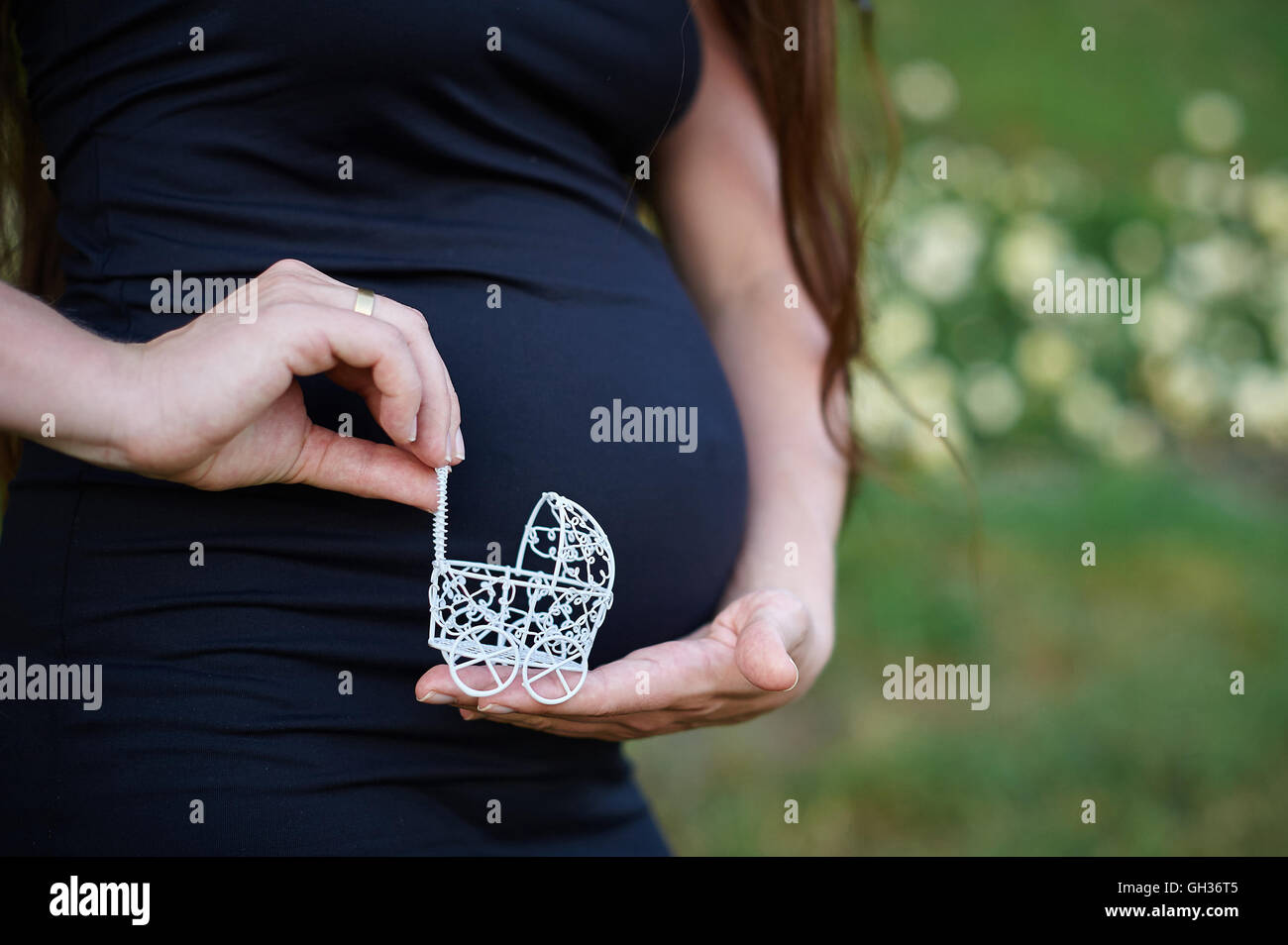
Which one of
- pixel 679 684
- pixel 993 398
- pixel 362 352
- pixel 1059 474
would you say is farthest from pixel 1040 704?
pixel 362 352

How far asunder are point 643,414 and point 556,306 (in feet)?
0.52

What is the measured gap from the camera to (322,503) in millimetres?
1084

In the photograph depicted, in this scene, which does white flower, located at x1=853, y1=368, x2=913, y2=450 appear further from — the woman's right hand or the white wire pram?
the woman's right hand

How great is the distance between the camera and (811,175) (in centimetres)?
158

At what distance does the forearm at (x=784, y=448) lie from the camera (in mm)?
1452

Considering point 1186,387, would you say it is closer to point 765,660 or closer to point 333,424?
point 765,660

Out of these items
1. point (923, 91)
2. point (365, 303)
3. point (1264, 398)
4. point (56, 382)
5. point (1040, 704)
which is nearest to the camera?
point (56, 382)

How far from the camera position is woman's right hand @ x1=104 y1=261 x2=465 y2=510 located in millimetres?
906

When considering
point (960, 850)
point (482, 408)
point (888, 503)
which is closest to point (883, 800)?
point (960, 850)

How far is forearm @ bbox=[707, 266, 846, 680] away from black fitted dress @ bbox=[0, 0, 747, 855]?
7.8 inches

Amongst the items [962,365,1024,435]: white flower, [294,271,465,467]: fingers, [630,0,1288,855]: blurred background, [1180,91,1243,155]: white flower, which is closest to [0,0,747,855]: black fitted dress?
[294,271,465,467]: fingers

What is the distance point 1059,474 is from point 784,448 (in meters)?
2.52

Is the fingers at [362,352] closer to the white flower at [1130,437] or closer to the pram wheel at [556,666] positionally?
the pram wheel at [556,666]

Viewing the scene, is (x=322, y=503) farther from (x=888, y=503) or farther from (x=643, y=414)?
(x=888, y=503)
